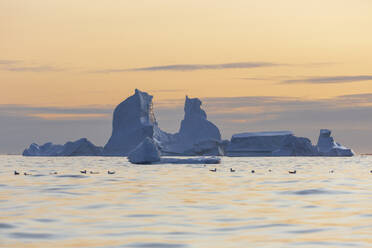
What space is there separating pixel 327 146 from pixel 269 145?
10918mm

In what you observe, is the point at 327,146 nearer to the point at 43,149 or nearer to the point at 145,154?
the point at 43,149

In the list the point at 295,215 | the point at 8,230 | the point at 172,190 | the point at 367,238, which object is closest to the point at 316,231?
the point at 367,238

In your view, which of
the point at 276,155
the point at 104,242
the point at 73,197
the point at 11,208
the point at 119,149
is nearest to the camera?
the point at 104,242

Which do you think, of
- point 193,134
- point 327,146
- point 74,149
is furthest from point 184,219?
point 74,149

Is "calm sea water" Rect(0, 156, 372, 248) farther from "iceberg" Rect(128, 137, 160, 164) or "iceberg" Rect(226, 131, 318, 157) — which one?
"iceberg" Rect(226, 131, 318, 157)

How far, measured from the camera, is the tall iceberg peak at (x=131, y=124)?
122938mm

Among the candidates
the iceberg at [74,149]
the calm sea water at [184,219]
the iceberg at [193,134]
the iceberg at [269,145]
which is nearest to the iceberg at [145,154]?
the calm sea water at [184,219]

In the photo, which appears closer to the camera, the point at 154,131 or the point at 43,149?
the point at 154,131

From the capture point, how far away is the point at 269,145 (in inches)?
4813

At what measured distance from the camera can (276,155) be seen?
116 meters

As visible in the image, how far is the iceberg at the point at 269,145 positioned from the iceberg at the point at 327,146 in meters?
2.78

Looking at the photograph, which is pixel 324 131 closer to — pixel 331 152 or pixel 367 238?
pixel 331 152

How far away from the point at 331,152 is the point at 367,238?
110m

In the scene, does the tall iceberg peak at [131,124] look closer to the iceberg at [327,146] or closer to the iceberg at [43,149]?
the iceberg at [43,149]
